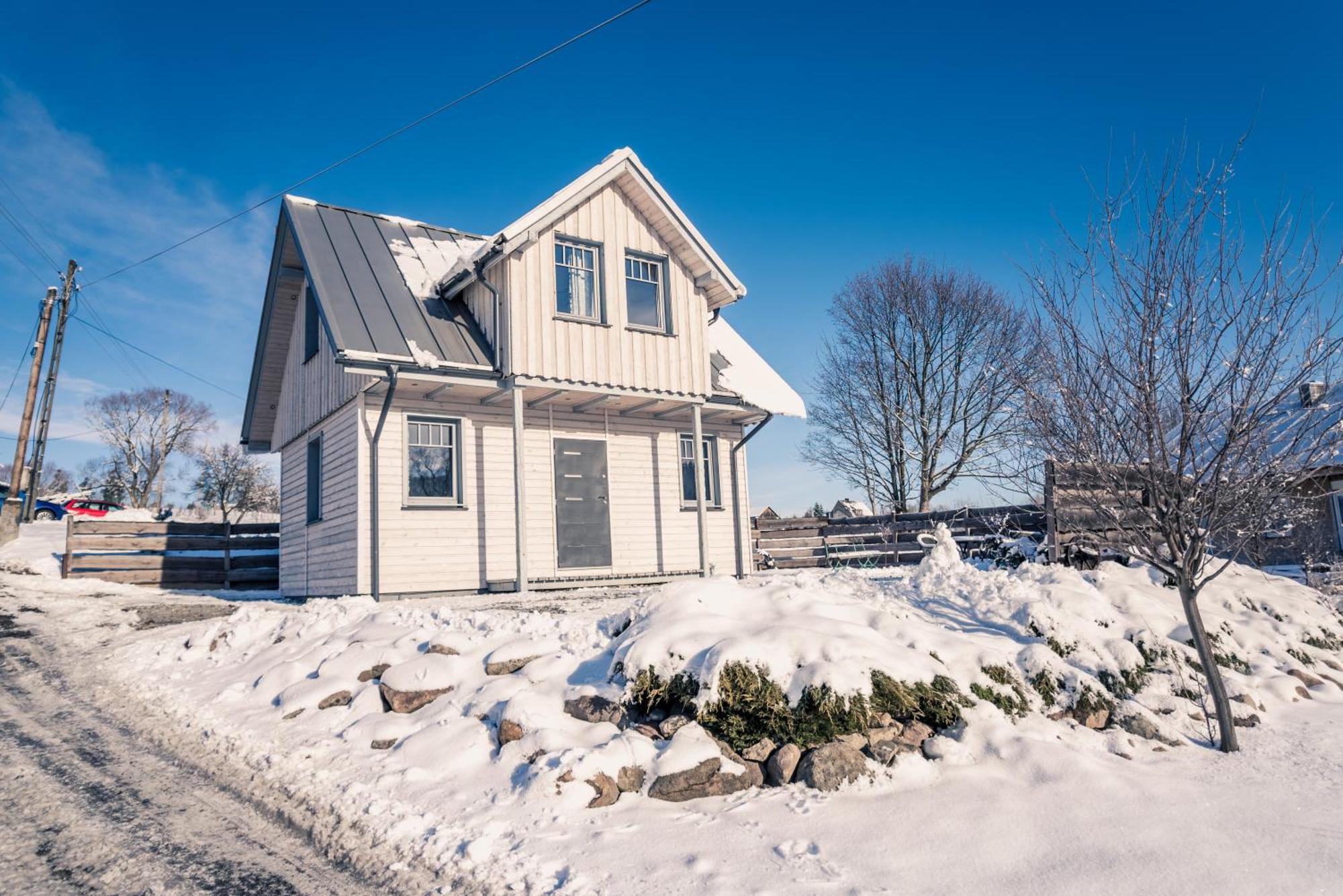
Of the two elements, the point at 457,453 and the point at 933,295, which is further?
the point at 933,295

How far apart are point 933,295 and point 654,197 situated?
16.8m

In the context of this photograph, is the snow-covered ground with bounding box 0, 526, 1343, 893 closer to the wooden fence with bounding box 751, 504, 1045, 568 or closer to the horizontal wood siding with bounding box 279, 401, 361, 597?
the horizontal wood siding with bounding box 279, 401, 361, 597

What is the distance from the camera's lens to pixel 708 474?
14820 millimetres

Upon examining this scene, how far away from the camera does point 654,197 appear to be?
524 inches

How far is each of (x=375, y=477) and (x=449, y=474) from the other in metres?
1.14

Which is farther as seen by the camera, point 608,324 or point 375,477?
point 608,324

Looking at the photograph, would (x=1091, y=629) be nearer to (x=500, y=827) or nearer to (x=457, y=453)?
(x=500, y=827)

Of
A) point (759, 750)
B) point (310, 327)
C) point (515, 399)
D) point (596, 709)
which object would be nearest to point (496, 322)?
point (515, 399)

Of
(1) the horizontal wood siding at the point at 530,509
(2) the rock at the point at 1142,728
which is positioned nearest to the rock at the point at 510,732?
(2) the rock at the point at 1142,728

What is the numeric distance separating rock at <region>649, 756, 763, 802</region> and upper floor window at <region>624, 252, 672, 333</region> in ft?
30.9

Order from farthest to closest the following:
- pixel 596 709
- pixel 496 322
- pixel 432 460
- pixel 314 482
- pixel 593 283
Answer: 1. pixel 314 482
2. pixel 593 283
3. pixel 496 322
4. pixel 432 460
5. pixel 596 709

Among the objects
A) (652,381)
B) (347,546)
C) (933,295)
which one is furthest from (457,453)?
(933,295)

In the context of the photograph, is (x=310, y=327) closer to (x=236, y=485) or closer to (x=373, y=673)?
(x=373, y=673)

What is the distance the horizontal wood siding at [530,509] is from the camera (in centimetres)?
1149
